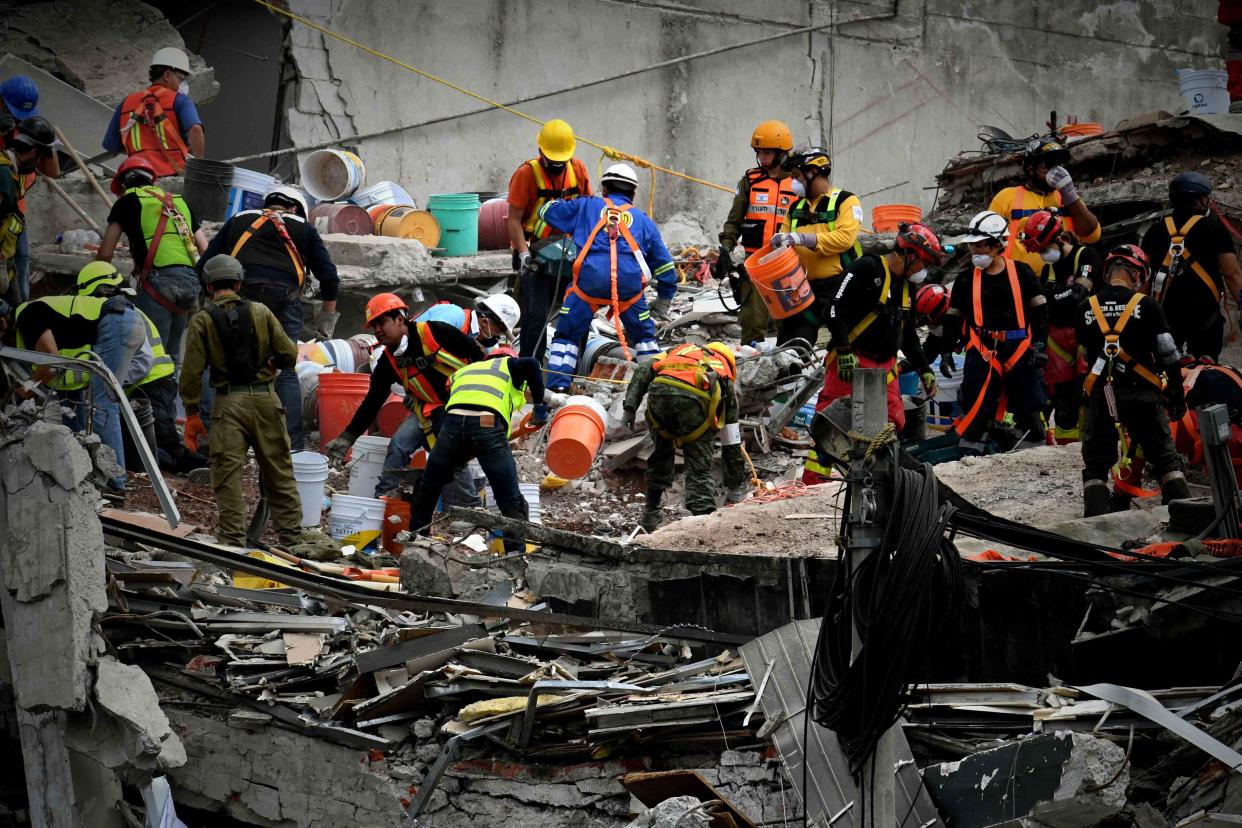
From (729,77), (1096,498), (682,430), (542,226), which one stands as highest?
(729,77)

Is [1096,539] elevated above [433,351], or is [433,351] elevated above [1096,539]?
[433,351]

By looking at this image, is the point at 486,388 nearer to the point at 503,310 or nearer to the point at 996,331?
the point at 503,310

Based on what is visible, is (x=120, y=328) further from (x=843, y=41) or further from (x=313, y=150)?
(x=843, y=41)

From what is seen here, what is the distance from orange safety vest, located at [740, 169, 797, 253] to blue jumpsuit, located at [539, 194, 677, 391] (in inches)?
32.9

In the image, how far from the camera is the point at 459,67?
54.7 ft

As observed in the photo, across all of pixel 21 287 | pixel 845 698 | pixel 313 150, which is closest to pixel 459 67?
pixel 313 150

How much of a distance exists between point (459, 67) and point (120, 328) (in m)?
7.63

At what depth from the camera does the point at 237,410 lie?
8984 mm

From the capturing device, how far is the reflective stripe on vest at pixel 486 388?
889 cm

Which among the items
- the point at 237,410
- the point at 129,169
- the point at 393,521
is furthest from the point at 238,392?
the point at 129,169

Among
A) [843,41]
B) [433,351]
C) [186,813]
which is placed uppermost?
[843,41]

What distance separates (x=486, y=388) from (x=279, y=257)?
100 inches

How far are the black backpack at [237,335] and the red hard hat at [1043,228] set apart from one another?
573 cm

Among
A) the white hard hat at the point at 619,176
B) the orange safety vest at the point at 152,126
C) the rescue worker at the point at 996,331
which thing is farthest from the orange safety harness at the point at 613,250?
the orange safety vest at the point at 152,126
